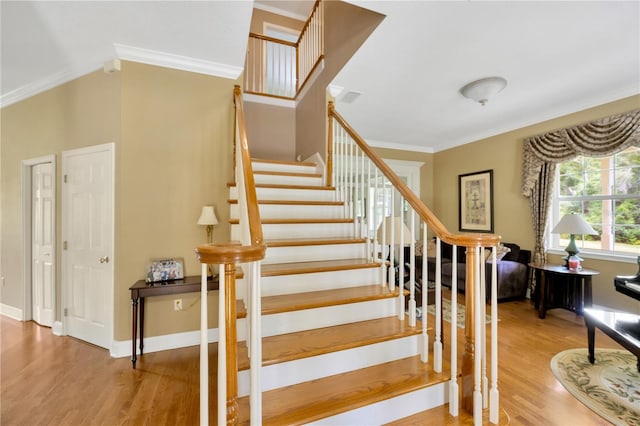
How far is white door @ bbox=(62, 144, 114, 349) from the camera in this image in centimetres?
280

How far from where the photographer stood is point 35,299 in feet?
11.4

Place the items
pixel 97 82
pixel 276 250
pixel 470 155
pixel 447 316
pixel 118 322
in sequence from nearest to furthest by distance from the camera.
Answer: pixel 276 250 → pixel 118 322 → pixel 97 82 → pixel 447 316 → pixel 470 155

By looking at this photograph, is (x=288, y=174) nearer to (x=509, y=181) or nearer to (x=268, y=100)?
(x=268, y=100)

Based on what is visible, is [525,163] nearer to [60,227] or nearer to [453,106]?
[453,106]

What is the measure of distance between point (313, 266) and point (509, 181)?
4.03 meters

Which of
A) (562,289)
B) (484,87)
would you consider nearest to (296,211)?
(484,87)

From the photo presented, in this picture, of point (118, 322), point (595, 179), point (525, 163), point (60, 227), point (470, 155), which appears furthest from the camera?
point (470, 155)

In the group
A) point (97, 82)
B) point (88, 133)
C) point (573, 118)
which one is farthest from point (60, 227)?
Result: point (573, 118)

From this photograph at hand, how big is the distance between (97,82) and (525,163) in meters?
5.59

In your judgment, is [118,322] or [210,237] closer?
[118,322]

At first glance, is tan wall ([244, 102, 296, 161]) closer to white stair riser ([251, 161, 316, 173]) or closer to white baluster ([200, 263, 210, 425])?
white stair riser ([251, 161, 316, 173])

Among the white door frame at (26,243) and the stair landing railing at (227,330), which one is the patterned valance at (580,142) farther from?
the white door frame at (26,243)

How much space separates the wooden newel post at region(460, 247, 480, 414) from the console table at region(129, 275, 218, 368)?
209 cm

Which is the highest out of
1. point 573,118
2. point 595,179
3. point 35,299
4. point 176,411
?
point 573,118
